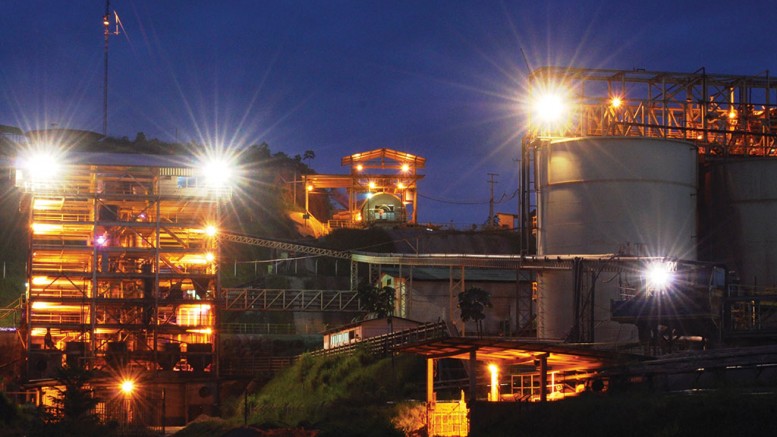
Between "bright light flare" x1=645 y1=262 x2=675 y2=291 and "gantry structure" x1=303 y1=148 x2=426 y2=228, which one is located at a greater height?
"gantry structure" x1=303 y1=148 x2=426 y2=228

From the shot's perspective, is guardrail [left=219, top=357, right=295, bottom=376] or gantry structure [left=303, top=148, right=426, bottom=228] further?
gantry structure [left=303, top=148, right=426, bottom=228]

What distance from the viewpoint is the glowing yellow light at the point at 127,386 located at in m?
51.5

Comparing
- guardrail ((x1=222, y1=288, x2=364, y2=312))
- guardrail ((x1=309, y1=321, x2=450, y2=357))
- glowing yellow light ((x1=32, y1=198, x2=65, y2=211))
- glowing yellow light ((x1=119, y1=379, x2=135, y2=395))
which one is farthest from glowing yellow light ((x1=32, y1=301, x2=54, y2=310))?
guardrail ((x1=309, y1=321, x2=450, y2=357))

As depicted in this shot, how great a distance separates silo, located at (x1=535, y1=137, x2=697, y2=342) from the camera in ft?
181

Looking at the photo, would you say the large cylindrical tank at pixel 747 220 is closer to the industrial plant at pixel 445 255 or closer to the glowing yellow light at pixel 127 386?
the industrial plant at pixel 445 255

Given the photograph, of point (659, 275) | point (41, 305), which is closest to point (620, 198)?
point (659, 275)

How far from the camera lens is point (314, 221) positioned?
8894cm

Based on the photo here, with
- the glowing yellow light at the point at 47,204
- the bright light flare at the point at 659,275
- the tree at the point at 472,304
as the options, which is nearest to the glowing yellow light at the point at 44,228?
the glowing yellow light at the point at 47,204

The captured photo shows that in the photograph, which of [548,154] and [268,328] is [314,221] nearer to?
[268,328]

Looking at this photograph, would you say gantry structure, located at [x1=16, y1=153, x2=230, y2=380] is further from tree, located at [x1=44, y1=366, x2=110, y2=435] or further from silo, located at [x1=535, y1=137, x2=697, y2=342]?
silo, located at [x1=535, y1=137, x2=697, y2=342]

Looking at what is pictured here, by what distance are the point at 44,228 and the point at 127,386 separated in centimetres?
1287

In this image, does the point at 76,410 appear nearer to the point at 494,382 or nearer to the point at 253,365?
the point at 494,382

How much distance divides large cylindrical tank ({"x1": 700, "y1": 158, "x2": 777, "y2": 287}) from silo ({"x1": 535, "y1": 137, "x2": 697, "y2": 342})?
259 centimetres

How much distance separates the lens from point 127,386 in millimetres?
51781
